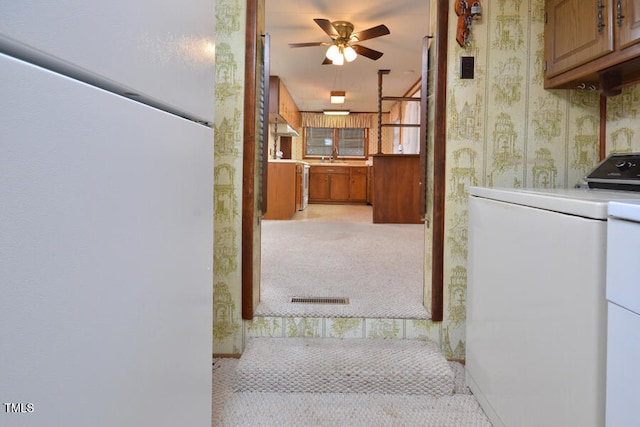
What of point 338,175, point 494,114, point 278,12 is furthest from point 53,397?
point 338,175

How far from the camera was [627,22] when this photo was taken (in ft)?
4.48

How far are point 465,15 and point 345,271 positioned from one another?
1697mm

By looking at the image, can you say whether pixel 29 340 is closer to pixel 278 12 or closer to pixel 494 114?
pixel 494 114

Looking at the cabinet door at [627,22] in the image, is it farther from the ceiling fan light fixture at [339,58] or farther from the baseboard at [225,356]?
the ceiling fan light fixture at [339,58]

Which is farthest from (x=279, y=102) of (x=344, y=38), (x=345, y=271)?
(x=345, y=271)

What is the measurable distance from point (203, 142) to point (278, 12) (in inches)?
154

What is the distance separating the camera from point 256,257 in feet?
6.91

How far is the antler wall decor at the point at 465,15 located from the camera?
1.85 metres

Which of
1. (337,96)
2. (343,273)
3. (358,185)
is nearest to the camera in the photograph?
(343,273)

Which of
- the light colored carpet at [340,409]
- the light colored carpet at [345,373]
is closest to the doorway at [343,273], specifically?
the light colored carpet at [345,373]

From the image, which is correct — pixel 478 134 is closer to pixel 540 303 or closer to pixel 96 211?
pixel 540 303

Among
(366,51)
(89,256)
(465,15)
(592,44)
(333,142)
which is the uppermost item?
(366,51)

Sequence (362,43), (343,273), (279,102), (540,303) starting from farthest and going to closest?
(279,102), (362,43), (343,273), (540,303)

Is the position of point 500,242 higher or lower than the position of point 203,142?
lower
